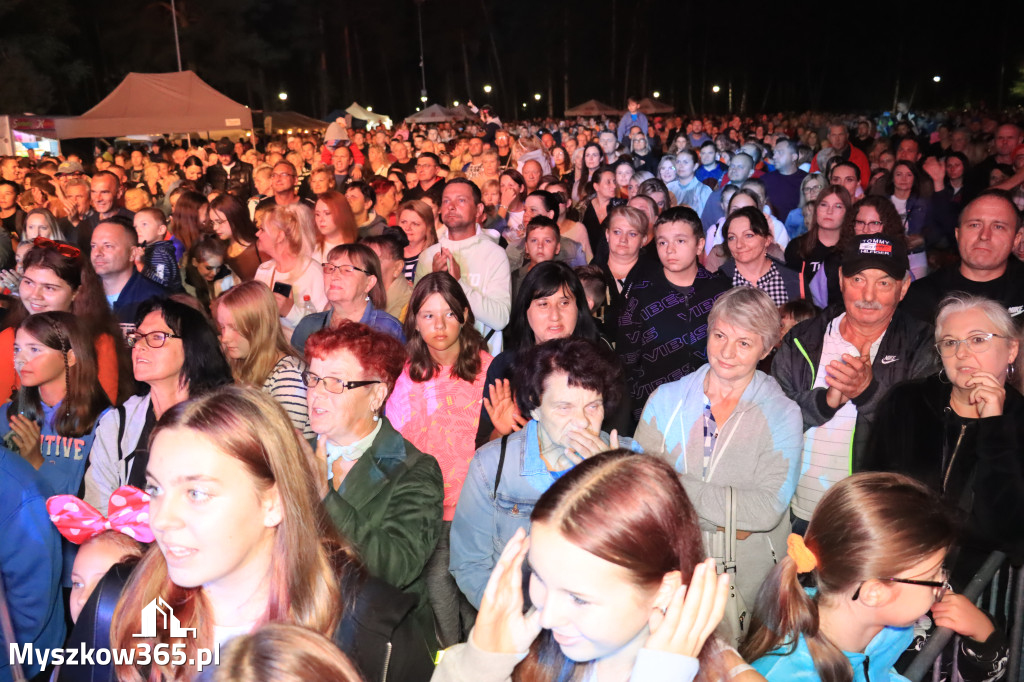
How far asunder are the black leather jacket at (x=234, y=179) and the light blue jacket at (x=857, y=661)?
10.2 meters

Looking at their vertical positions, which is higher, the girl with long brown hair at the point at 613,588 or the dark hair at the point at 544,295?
A: the dark hair at the point at 544,295

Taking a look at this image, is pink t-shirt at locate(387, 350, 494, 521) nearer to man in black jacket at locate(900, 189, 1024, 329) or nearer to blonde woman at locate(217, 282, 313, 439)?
blonde woman at locate(217, 282, 313, 439)

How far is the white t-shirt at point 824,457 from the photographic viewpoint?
3744mm

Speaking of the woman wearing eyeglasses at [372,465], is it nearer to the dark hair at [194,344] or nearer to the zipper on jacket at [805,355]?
the dark hair at [194,344]

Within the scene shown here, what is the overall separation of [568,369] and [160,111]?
17.1 metres

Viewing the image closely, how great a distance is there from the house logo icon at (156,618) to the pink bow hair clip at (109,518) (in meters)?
0.42

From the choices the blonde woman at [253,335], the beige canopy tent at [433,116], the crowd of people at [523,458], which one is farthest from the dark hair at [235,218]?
the beige canopy tent at [433,116]

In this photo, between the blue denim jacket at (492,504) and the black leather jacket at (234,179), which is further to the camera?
the black leather jacket at (234,179)

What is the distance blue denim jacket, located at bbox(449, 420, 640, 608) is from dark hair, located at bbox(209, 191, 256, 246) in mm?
4808

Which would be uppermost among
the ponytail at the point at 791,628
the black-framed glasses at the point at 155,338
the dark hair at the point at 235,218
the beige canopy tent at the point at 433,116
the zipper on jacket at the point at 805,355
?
the beige canopy tent at the point at 433,116

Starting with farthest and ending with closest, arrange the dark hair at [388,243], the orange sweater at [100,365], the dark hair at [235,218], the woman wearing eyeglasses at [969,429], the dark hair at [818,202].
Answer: the dark hair at [235,218], the dark hair at [818,202], the dark hair at [388,243], the orange sweater at [100,365], the woman wearing eyeglasses at [969,429]

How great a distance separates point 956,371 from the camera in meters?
3.36

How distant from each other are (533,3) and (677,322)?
201ft

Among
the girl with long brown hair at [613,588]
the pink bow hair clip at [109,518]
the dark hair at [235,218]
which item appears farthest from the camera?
the dark hair at [235,218]
